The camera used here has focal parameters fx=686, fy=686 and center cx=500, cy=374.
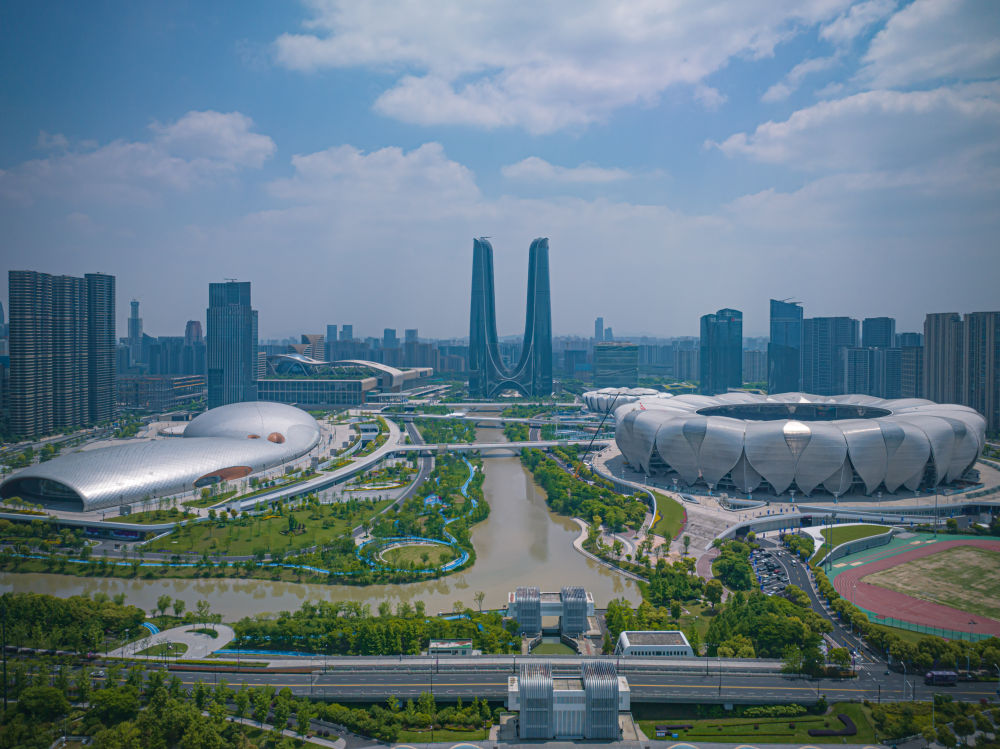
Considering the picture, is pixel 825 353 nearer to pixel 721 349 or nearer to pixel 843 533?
pixel 721 349

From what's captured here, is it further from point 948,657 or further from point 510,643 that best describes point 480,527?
point 948,657

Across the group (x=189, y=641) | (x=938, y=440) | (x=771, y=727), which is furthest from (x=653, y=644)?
(x=938, y=440)

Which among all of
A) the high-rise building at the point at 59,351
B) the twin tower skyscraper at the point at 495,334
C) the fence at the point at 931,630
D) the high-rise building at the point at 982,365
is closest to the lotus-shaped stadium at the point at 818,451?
the fence at the point at 931,630

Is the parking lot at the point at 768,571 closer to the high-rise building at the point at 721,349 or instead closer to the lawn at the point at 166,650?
the lawn at the point at 166,650

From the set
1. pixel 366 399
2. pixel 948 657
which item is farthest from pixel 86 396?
pixel 948 657

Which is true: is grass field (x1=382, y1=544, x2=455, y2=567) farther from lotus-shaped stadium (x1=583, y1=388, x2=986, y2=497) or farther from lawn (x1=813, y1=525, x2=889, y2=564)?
lotus-shaped stadium (x1=583, y1=388, x2=986, y2=497)

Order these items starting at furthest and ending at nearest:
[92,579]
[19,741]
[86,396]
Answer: [86,396] → [92,579] → [19,741]
